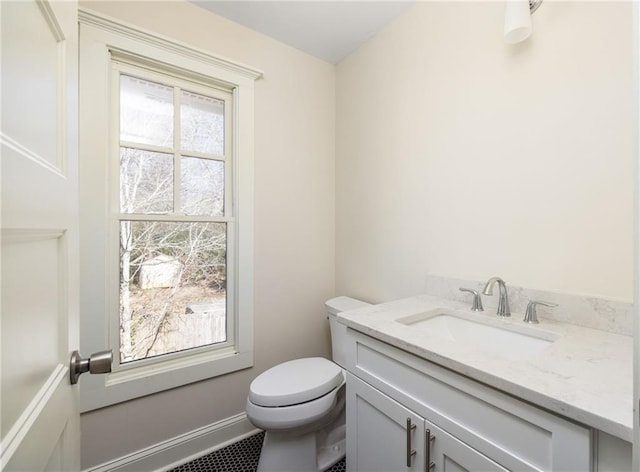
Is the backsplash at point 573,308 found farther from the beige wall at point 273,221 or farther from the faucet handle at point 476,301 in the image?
the beige wall at point 273,221

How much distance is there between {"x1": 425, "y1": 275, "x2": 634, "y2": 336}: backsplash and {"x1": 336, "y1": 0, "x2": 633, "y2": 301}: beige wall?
37 mm

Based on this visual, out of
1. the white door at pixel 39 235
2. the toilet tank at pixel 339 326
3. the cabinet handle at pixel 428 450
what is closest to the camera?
the white door at pixel 39 235

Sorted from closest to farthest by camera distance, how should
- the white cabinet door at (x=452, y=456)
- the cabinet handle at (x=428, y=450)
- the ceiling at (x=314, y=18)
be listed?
1. the white cabinet door at (x=452, y=456)
2. the cabinet handle at (x=428, y=450)
3. the ceiling at (x=314, y=18)

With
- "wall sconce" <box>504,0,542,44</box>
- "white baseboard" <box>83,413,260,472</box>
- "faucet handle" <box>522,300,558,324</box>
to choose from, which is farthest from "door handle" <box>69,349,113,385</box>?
"wall sconce" <box>504,0,542,44</box>

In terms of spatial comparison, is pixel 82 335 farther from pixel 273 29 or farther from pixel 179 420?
pixel 273 29

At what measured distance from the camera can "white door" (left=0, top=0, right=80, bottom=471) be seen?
339 mm

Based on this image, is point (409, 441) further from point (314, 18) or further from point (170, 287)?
point (314, 18)

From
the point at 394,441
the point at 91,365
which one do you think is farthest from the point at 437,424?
the point at 91,365

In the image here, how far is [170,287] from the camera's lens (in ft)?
4.98

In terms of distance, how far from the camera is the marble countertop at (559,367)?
54 centimetres

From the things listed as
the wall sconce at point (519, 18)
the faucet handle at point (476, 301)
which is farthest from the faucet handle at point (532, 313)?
the wall sconce at point (519, 18)

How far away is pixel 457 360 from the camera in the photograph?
2.41ft

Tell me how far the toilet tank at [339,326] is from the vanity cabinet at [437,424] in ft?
1.71

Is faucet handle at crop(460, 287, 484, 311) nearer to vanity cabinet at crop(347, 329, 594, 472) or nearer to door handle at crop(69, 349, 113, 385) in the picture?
vanity cabinet at crop(347, 329, 594, 472)
